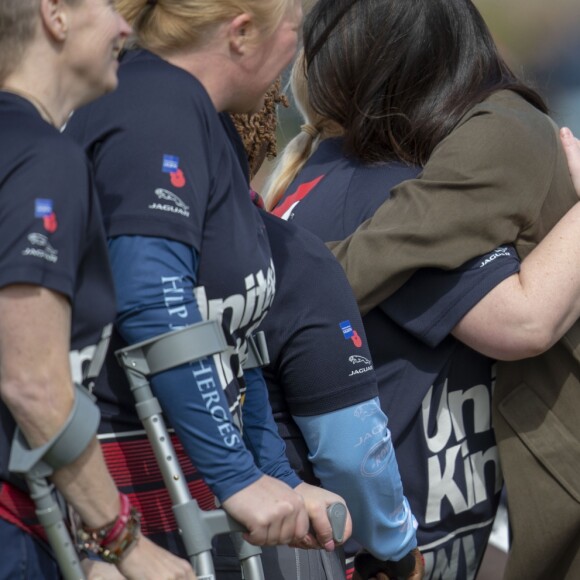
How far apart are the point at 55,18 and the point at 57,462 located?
24.7 inches

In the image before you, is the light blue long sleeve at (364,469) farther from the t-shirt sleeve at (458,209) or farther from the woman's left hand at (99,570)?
the woman's left hand at (99,570)

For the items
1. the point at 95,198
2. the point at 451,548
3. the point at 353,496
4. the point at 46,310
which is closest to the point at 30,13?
the point at 95,198

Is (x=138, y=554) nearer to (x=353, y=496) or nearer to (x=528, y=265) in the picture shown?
(x=353, y=496)

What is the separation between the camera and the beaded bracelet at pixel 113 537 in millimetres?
1581

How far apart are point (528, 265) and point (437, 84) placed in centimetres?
49

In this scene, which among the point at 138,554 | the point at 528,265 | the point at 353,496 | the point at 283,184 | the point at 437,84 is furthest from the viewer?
the point at 283,184

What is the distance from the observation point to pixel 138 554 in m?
1.62

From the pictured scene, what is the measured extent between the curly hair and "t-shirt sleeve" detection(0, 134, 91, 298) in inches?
38.2

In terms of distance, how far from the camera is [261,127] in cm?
252

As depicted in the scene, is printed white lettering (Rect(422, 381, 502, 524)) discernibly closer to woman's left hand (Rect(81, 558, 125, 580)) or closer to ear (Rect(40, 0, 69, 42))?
woman's left hand (Rect(81, 558, 125, 580))

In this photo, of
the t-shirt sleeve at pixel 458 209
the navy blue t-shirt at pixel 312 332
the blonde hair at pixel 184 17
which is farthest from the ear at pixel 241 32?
the t-shirt sleeve at pixel 458 209

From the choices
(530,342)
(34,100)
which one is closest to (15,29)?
(34,100)

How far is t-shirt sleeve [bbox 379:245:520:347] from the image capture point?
2.39m

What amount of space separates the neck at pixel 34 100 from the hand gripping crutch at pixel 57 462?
0.39 meters
